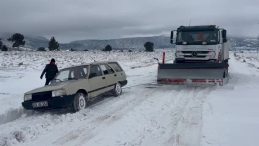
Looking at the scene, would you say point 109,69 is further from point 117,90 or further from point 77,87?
point 77,87

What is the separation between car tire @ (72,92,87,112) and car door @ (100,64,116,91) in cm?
204

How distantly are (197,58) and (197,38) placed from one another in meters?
1.02

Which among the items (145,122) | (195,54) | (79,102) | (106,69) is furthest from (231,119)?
(195,54)

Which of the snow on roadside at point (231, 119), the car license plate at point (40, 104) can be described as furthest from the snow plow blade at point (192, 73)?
the car license plate at point (40, 104)

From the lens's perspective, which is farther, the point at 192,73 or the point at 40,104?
the point at 192,73

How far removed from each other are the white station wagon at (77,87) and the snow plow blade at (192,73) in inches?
124

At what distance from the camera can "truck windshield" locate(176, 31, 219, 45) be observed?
62.3ft

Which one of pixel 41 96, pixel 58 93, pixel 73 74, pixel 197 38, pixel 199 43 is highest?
pixel 197 38

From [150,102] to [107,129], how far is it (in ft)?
13.2

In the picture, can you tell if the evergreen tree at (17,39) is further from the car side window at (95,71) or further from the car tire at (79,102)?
the car tire at (79,102)

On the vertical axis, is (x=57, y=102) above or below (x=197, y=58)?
below

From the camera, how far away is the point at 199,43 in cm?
1911

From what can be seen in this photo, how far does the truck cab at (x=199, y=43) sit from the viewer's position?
746 inches

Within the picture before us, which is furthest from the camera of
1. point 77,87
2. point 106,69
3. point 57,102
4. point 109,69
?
point 109,69
